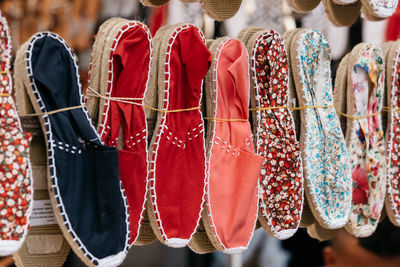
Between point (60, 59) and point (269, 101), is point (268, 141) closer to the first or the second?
point (269, 101)

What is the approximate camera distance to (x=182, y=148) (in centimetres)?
136

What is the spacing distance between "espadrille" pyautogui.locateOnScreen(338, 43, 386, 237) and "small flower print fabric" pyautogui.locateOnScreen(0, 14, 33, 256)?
955mm

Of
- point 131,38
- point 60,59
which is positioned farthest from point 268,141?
point 60,59

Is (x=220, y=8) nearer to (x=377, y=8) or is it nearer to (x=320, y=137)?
(x=320, y=137)

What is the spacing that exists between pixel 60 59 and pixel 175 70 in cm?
28

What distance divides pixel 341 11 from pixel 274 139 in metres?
0.53

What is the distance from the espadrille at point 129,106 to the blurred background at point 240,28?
0.60m

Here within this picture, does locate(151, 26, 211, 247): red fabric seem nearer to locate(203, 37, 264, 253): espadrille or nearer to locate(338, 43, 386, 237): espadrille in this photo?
locate(203, 37, 264, 253): espadrille

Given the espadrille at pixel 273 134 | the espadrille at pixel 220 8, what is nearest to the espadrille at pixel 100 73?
the espadrille at pixel 220 8

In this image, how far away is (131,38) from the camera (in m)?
1.30

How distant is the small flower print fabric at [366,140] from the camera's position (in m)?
1.74

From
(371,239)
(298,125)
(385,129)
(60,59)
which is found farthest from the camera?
(371,239)

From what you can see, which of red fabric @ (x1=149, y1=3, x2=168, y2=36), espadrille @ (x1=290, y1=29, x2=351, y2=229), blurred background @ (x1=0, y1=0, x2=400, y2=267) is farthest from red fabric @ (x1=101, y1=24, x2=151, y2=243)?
red fabric @ (x1=149, y1=3, x2=168, y2=36)

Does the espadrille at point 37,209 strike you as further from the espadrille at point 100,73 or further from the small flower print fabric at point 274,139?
the small flower print fabric at point 274,139
